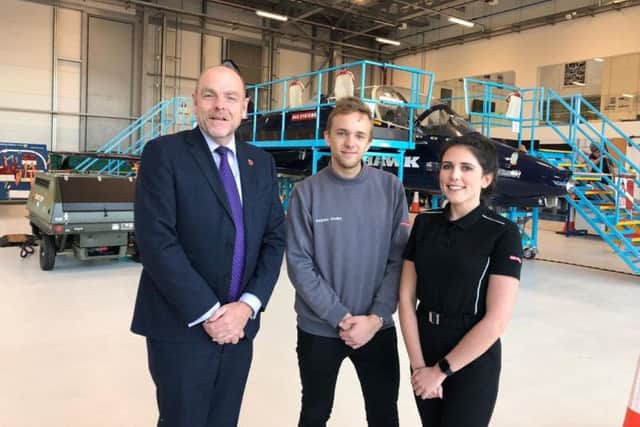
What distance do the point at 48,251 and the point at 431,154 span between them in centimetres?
585

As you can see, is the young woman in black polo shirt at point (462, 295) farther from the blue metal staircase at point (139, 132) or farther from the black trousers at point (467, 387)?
the blue metal staircase at point (139, 132)

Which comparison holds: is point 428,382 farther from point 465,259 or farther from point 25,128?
point 25,128

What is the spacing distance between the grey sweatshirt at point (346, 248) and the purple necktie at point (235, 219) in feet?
1.02

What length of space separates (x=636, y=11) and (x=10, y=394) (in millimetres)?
19462

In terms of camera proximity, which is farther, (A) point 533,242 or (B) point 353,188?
(A) point 533,242

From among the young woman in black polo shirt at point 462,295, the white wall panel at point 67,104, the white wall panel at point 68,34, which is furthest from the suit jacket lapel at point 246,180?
the white wall panel at point 68,34

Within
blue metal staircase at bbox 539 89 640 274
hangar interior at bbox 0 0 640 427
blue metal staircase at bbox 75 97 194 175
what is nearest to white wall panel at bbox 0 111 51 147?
hangar interior at bbox 0 0 640 427

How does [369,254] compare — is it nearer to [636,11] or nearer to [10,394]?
[10,394]

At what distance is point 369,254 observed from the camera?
2.17 metres

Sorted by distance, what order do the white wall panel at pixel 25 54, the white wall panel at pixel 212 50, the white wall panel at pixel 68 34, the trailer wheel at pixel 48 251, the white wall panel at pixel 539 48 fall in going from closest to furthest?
the trailer wheel at pixel 48 251 < the white wall panel at pixel 539 48 < the white wall panel at pixel 25 54 < the white wall panel at pixel 68 34 < the white wall panel at pixel 212 50

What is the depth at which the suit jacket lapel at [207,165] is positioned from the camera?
1794 millimetres

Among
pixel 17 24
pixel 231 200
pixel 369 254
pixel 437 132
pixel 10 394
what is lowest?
pixel 10 394

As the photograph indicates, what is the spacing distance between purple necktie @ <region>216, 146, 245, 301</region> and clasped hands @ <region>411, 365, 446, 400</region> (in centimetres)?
77

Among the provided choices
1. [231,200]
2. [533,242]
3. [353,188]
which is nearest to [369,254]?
[353,188]
